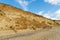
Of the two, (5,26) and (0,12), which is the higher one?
(0,12)

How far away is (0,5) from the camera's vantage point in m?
Answer: 64.3

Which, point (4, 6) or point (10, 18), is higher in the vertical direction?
point (4, 6)

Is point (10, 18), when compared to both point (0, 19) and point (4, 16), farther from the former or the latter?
point (0, 19)

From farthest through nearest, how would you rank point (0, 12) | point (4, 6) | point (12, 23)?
point (4, 6) < point (0, 12) < point (12, 23)

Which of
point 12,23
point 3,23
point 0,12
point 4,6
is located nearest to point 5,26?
point 3,23

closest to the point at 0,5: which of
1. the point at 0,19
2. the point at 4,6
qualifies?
the point at 4,6

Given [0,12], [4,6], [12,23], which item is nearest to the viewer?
[12,23]

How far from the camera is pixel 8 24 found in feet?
167

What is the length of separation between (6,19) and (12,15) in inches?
221

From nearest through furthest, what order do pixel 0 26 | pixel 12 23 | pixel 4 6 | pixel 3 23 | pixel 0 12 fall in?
pixel 0 26 < pixel 3 23 < pixel 12 23 < pixel 0 12 < pixel 4 6

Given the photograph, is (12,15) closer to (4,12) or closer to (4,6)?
(4,12)

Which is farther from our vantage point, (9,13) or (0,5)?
(0,5)

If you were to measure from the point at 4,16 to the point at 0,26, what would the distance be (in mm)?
10004

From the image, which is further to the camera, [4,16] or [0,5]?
[0,5]
